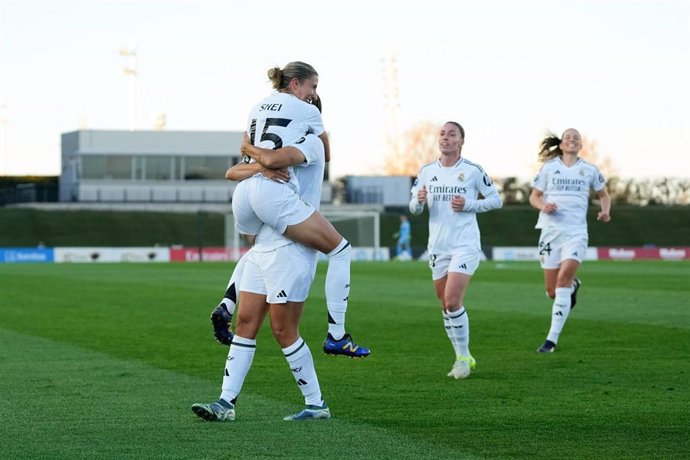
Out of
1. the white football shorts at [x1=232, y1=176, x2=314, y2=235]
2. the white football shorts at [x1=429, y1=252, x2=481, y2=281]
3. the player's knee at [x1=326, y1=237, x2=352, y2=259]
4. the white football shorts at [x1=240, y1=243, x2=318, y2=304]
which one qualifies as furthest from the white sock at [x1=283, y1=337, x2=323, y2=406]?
the white football shorts at [x1=429, y1=252, x2=481, y2=281]

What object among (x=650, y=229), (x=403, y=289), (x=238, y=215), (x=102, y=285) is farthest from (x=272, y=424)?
(x=650, y=229)

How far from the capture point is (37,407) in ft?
28.3

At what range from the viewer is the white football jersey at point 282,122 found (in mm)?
7809

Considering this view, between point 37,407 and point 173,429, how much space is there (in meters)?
1.46

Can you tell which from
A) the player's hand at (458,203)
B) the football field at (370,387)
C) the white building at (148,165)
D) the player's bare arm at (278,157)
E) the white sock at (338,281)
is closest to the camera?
the football field at (370,387)

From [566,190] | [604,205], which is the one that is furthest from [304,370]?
[604,205]

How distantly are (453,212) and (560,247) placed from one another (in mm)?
2827

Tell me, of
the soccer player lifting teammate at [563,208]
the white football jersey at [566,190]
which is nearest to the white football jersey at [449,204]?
the soccer player lifting teammate at [563,208]

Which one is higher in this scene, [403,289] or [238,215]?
[238,215]

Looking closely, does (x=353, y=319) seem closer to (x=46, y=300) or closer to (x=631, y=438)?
(x=46, y=300)

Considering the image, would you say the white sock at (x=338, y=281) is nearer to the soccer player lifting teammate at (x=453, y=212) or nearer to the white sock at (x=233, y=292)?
the white sock at (x=233, y=292)

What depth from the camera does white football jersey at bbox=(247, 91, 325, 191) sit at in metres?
7.81

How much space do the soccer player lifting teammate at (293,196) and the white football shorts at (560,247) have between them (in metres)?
6.22

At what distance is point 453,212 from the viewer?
11484mm
